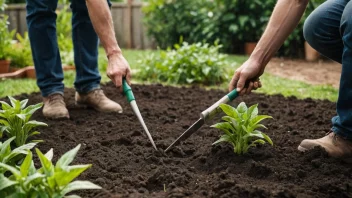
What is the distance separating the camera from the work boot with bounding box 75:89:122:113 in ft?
12.3

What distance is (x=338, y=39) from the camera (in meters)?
2.82

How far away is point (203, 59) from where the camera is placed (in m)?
5.49

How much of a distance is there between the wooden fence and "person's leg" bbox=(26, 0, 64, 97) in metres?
6.35

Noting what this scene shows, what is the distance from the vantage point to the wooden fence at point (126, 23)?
9898mm

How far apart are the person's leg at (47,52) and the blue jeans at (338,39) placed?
1.78 m

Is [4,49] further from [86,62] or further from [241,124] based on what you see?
[241,124]

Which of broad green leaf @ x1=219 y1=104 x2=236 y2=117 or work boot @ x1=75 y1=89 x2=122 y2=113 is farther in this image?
work boot @ x1=75 y1=89 x2=122 y2=113

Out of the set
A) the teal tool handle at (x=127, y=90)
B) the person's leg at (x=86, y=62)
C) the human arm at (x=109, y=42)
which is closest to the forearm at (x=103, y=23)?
the human arm at (x=109, y=42)

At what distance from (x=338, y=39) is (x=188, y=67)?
9.05 ft

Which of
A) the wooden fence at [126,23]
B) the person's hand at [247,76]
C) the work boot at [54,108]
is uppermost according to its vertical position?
the person's hand at [247,76]

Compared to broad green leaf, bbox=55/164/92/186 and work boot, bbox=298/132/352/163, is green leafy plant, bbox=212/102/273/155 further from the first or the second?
broad green leaf, bbox=55/164/92/186

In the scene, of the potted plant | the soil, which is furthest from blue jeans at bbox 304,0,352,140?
the potted plant

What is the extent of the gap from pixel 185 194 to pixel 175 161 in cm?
48

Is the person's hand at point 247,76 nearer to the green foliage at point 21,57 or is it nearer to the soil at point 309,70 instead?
the soil at point 309,70
